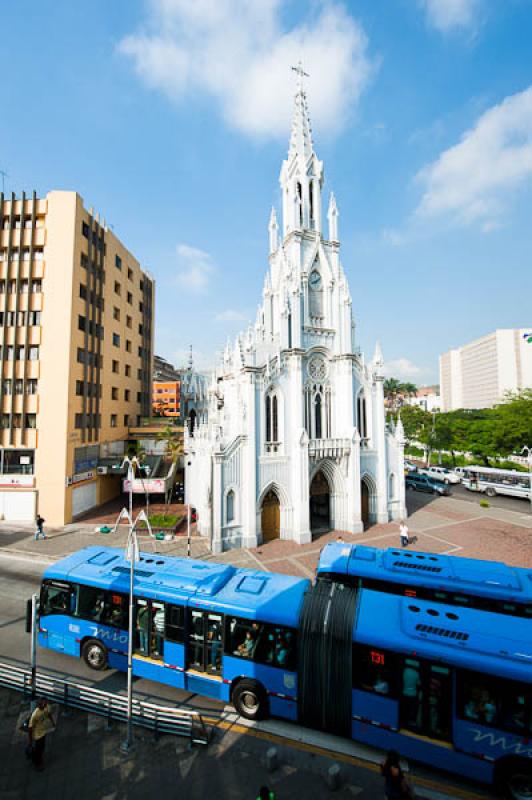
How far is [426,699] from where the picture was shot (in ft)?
25.7

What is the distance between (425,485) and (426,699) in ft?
117

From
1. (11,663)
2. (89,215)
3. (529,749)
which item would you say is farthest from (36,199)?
(529,749)

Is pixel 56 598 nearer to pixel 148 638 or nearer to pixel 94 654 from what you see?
pixel 94 654

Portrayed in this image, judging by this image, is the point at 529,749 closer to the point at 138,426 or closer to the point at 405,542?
the point at 405,542

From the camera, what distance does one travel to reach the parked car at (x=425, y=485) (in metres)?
39.3

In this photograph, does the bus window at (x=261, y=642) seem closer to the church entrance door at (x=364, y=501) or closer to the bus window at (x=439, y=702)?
the bus window at (x=439, y=702)

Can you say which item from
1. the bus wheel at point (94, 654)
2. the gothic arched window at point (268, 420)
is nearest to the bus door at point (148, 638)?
the bus wheel at point (94, 654)

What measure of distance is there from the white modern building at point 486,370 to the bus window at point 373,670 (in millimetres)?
131834

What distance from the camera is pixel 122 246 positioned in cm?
3872

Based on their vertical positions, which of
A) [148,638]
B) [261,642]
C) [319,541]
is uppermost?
[261,642]

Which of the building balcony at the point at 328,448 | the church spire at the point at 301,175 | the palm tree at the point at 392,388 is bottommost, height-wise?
the building balcony at the point at 328,448

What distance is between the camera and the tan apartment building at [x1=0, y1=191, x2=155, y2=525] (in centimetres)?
2809

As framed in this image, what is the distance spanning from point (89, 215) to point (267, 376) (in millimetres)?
22795

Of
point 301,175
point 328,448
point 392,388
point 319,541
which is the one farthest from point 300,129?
point 392,388
